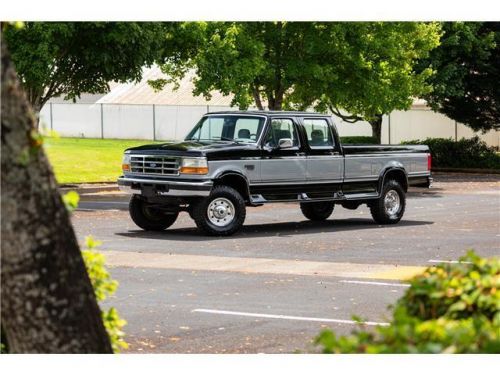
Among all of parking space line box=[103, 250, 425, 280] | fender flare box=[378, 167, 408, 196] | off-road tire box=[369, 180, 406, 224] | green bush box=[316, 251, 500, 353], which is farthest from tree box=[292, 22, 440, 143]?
green bush box=[316, 251, 500, 353]

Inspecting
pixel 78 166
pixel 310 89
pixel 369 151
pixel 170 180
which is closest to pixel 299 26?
pixel 310 89

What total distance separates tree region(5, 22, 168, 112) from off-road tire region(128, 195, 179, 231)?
712 cm

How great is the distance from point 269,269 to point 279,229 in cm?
563

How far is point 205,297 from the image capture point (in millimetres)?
12641

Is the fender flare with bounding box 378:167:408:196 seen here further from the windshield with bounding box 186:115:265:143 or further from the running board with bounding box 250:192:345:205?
the windshield with bounding box 186:115:265:143

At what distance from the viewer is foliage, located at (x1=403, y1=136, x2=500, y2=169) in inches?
1656

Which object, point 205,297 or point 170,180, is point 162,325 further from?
point 170,180

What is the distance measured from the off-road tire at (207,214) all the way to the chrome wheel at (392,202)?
137 inches

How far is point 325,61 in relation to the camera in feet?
113

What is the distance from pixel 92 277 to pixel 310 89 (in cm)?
2940

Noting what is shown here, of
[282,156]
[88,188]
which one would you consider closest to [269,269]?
[282,156]

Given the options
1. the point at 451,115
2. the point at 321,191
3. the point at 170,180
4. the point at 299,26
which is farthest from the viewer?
the point at 451,115

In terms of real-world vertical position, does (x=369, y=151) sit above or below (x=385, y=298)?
above

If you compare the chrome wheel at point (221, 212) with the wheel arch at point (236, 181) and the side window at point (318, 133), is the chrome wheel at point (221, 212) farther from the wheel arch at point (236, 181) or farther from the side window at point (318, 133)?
the side window at point (318, 133)
